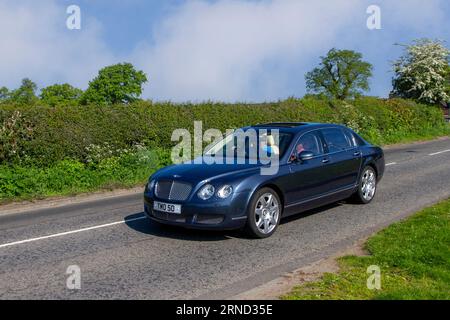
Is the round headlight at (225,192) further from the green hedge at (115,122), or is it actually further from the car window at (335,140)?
the green hedge at (115,122)

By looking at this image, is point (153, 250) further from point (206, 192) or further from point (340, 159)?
point (340, 159)

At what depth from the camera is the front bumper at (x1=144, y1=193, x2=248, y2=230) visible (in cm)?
691

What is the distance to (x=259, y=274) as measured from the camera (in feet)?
19.2

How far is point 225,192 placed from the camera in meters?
6.96

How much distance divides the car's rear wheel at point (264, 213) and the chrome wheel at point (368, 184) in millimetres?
2730

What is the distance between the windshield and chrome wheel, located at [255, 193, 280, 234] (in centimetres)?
80

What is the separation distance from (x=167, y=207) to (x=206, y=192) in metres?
0.66

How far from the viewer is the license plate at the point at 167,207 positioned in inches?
280

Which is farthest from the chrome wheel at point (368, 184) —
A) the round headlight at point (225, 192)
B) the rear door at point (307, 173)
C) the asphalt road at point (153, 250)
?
the round headlight at point (225, 192)

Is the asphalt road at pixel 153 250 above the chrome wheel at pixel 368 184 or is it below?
below
